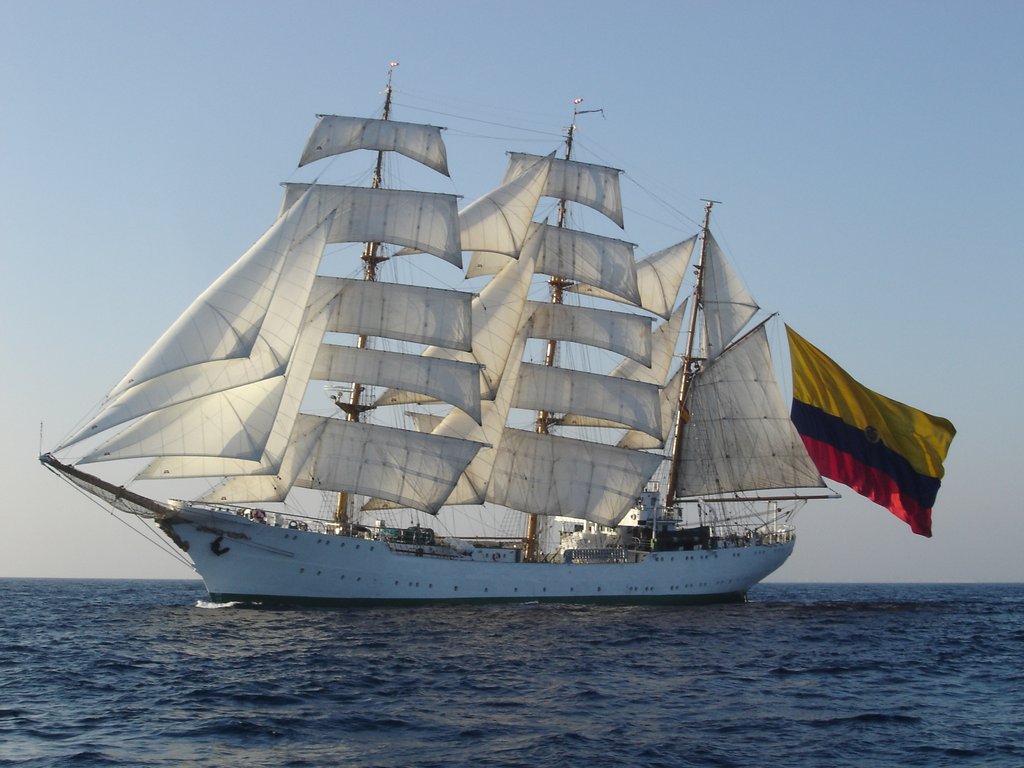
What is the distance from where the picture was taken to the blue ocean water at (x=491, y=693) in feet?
66.7

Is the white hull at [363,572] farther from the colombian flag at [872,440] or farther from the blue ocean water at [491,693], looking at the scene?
the colombian flag at [872,440]

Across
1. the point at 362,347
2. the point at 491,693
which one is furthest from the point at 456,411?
the point at 491,693

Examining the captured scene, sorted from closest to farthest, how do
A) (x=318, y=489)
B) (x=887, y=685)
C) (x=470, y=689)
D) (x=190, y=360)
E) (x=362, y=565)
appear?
1. (x=470, y=689)
2. (x=887, y=685)
3. (x=190, y=360)
4. (x=362, y=565)
5. (x=318, y=489)

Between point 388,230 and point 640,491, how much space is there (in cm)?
2062

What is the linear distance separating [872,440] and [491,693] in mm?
38870

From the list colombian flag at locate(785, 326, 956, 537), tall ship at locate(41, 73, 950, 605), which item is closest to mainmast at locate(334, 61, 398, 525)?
tall ship at locate(41, 73, 950, 605)

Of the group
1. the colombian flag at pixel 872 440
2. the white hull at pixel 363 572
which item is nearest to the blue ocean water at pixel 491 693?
the white hull at pixel 363 572

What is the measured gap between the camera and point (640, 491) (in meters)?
61.0

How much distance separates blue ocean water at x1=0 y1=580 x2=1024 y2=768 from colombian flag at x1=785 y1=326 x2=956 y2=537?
13.9 metres

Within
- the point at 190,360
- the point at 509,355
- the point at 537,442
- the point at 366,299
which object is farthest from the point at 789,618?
the point at 190,360

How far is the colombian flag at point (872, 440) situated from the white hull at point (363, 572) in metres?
11.2

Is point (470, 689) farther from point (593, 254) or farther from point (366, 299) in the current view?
point (593, 254)

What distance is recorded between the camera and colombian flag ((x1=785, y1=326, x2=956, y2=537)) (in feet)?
193

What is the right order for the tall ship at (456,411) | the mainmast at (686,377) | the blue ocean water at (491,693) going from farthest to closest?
the mainmast at (686,377) < the tall ship at (456,411) < the blue ocean water at (491,693)
